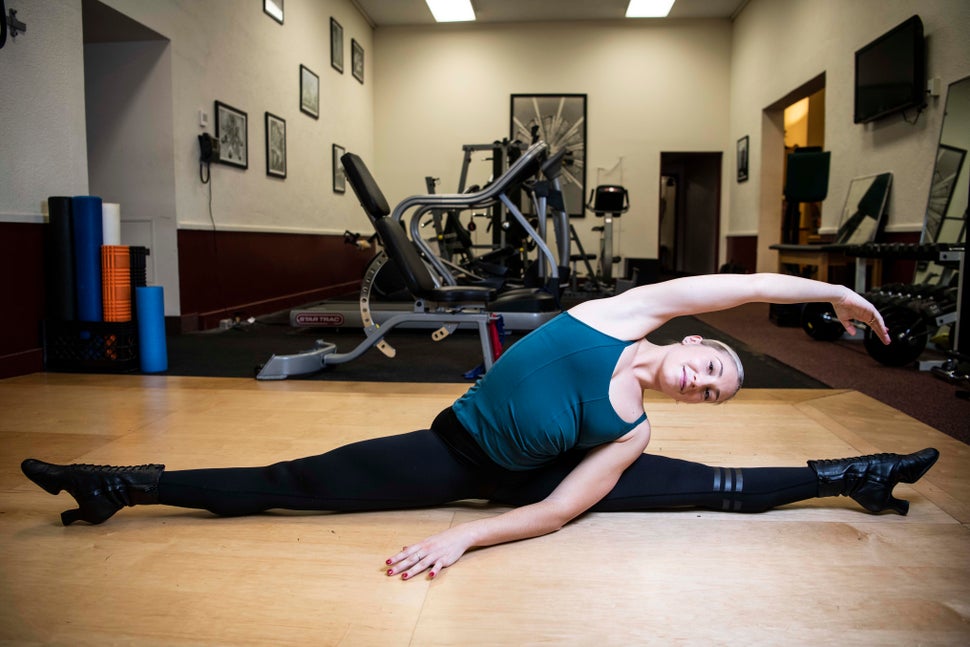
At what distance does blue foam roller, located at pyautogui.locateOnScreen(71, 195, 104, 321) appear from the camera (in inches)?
131

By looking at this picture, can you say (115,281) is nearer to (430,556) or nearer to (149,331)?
(149,331)

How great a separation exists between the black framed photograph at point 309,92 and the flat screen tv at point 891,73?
4818mm

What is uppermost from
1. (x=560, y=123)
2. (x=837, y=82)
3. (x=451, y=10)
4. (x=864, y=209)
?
(x=451, y=10)

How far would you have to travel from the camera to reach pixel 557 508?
4.67ft

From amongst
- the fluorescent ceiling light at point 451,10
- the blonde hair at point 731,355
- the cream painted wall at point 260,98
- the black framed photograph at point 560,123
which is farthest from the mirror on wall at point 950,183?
the fluorescent ceiling light at point 451,10

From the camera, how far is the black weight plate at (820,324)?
451 centimetres

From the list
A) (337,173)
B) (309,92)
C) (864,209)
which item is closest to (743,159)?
(864,209)

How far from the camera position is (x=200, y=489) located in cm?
150

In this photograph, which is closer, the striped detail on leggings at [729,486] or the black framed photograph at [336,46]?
the striped detail on leggings at [729,486]

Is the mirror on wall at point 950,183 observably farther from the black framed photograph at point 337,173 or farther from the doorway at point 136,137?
the black framed photograph at point 337,173

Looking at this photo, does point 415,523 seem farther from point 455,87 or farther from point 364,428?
point 455,87

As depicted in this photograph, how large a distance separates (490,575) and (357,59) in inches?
332

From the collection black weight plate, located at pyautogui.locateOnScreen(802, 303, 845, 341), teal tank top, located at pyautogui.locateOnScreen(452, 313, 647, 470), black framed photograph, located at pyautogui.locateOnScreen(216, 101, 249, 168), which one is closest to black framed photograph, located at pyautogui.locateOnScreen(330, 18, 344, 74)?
black framed photograph, located at pyautogui.locateOnScreen(216, 101, 249, 168)

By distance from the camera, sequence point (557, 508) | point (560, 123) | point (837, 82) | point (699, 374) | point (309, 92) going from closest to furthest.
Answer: point (699, 374), point (557, 508), point (837, 82), point (309, 92), point (560, 123)
